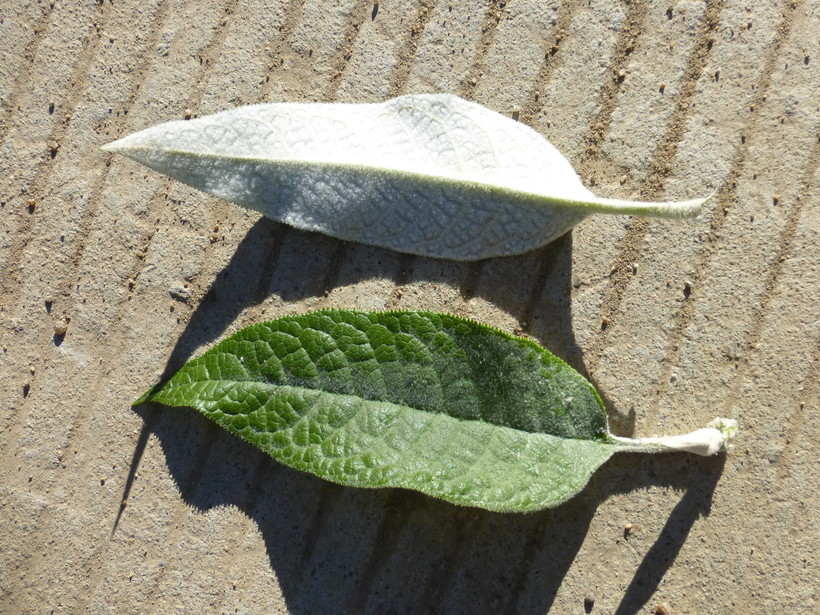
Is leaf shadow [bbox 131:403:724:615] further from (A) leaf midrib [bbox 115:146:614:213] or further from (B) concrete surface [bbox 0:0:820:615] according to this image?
(A) leaf midrib [bbox 115:146:614:213]

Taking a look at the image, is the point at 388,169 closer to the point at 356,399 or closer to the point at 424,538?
the point at 356,399

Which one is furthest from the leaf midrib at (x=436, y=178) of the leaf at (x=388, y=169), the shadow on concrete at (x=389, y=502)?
the shadow on concrete at (x=389, y=502)

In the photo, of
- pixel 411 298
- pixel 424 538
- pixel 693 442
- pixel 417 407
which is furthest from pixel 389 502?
pixel 693 442

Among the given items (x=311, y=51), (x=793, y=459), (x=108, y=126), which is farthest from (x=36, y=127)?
(x=793, y=459)

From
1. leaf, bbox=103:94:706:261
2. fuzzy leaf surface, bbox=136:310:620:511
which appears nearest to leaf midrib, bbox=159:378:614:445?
fuzzy leaf surface, bbox=136:310:620:511

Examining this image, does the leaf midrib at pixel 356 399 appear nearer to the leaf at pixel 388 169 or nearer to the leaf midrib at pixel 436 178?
the leaf at pixel 388 169

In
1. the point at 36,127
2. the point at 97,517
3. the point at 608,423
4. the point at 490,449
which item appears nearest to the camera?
the point at 490,449

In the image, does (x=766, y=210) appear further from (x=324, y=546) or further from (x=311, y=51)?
(x=324, y=546)

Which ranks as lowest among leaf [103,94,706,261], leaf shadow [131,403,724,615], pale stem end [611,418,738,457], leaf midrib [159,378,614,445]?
leaf shadow [131,403,724,615]
